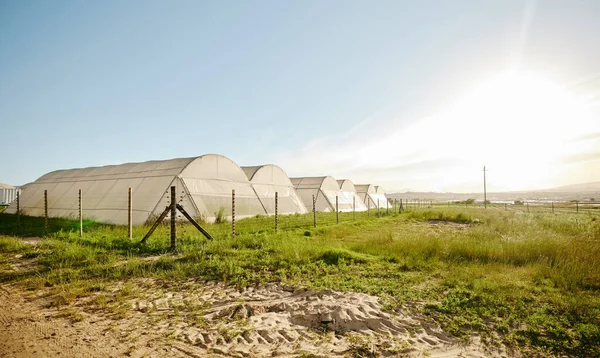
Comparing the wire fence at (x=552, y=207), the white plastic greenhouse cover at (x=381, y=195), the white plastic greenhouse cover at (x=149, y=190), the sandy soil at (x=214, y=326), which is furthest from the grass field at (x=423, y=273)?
the white plastic greenhouse cover at (x=381, y=195)

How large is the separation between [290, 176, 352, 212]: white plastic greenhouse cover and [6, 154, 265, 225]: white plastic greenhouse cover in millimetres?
10815

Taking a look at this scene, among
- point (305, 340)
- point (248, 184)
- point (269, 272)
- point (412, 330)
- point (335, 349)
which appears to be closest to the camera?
point (335, 349)

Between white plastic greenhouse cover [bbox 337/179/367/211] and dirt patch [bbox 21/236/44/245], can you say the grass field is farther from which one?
white plastic greenhouse cover [bbox 337/179/367/211]

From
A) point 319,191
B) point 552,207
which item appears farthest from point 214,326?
point 552,207

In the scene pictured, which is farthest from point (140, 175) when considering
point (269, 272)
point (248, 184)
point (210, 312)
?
point (210, 312)

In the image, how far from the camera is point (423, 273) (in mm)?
7941

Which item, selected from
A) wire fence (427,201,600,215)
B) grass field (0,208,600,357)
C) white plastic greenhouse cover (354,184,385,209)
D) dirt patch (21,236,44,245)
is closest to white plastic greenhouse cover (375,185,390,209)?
white plastic greenhouse cover (354,184,385,209)

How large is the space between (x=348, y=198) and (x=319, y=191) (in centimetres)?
616

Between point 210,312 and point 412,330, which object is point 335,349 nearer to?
point 412,330

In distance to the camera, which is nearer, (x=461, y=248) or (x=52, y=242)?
(x=461, y=248)

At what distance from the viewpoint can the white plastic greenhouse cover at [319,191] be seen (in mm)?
34469

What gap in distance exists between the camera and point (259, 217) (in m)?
23.0

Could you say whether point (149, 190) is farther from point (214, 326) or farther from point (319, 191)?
point (319, 191)

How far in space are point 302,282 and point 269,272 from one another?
1.19 meters
